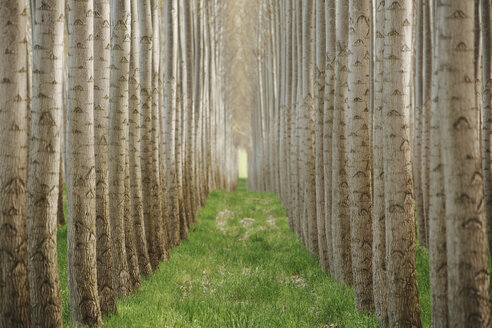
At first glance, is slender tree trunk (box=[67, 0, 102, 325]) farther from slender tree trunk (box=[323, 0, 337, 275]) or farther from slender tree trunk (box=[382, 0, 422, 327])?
slender tree trunk (box=[323, 0, 337, 275])

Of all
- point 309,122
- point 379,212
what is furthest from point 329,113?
point 309,122

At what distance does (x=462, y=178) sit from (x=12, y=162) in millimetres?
2973

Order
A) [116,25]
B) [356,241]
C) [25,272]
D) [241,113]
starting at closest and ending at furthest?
[25,272] < [356,241] < [116,25] < [241,113]

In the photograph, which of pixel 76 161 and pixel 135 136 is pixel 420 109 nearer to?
pixel 135 136

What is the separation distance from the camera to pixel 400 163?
4016mm

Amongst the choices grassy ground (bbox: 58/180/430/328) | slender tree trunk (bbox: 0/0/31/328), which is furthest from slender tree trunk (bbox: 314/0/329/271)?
slender tree trunk (bbox: 0/0/31/328)

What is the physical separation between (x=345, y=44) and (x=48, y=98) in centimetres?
367

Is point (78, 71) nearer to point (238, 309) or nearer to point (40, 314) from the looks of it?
point (40, 314)

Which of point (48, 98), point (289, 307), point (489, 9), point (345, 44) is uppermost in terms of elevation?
point (489, 9)

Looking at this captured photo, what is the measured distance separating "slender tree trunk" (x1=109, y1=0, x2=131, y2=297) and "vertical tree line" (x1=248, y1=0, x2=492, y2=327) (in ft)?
8.43

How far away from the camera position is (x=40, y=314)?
3600 mm

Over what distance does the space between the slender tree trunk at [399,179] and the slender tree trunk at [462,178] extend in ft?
3.31

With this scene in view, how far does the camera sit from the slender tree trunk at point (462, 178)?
2.87 metres

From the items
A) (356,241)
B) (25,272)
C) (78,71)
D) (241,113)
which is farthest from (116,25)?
(241,113)
